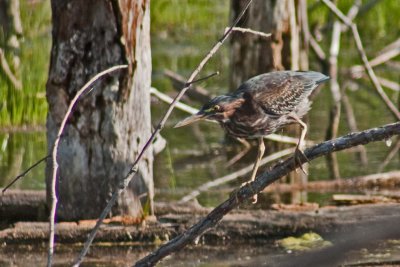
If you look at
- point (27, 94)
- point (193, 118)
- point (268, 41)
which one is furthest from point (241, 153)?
point (193, 118)

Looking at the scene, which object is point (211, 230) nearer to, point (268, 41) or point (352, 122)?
point (268, 41)

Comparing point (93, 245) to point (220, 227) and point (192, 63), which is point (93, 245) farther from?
point (192, 63)

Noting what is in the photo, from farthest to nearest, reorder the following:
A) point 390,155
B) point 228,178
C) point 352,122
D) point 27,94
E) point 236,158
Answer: point 352,122
point 27,94
point 236,158
point 390,155
point 228,178

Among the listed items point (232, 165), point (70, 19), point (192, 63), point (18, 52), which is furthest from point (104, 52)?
point (192, 63)

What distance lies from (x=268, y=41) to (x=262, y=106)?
4363 mm

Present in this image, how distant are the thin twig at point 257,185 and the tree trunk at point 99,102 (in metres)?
1.77

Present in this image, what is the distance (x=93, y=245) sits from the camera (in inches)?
225

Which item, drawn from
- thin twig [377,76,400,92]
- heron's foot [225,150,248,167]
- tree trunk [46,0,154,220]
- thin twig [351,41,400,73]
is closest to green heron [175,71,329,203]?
tree trunk [46,0,154,220]

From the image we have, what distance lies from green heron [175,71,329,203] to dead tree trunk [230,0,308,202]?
3697mm

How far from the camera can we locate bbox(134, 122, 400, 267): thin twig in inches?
151

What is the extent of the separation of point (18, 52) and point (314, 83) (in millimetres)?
5481

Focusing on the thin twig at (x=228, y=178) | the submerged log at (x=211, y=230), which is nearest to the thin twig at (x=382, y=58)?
the thin twig at (x=228, y=178)

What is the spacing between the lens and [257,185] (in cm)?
419

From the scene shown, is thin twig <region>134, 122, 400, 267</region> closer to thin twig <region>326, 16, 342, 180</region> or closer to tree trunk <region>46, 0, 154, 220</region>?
tree trunk <region>46, 0, 154, 220</region>
